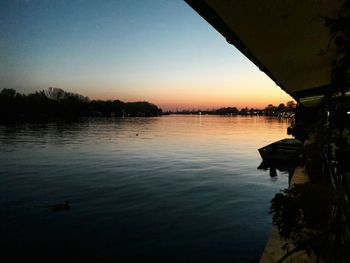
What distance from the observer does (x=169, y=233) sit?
49.5 feet

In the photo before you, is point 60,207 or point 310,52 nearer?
point 310,52

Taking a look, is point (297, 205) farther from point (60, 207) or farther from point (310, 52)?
point (60, 207)

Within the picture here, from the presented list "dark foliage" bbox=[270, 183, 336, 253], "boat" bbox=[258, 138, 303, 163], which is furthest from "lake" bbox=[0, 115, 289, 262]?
"dark foliage" bbox=[270, 183, 336, 253]

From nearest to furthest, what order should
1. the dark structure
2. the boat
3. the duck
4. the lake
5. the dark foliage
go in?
the dark structure
the dark foliage
the lake
the duck
the boat

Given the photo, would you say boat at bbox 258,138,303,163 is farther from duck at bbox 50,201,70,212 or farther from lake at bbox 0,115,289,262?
duck at bbox 50,201,70,212

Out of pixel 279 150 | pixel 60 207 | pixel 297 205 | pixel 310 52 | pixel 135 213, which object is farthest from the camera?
pixel 279 150

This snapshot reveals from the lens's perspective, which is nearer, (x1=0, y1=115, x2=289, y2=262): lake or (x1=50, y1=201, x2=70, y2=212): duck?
(x1=0, y1=115, x2=289, y2=262): lake

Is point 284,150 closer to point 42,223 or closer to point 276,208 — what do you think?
point 42,223

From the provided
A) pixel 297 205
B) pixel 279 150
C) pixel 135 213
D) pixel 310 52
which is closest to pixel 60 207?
pixel 135 213

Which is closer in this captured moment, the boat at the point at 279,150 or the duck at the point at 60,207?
the duck at the point at 60,207

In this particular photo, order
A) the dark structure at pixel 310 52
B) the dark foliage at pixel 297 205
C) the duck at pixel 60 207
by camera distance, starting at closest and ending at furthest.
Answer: the dark structure at pixel 310 52 < the dark foliage at pixel 297 205 < the duck at pixel 60 207

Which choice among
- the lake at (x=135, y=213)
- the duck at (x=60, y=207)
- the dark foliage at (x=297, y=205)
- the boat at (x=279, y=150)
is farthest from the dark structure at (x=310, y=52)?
the boat at (x=279, y=150)

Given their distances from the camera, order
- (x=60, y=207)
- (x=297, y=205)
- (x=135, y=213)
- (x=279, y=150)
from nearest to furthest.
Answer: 1. (x=297, y=205)
2. (x=135, y=213)
3. (x=60, y=207)
4. (x=279, y=150)

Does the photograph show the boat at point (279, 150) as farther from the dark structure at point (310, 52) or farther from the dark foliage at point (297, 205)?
the dark foliage at point (297, 205)
